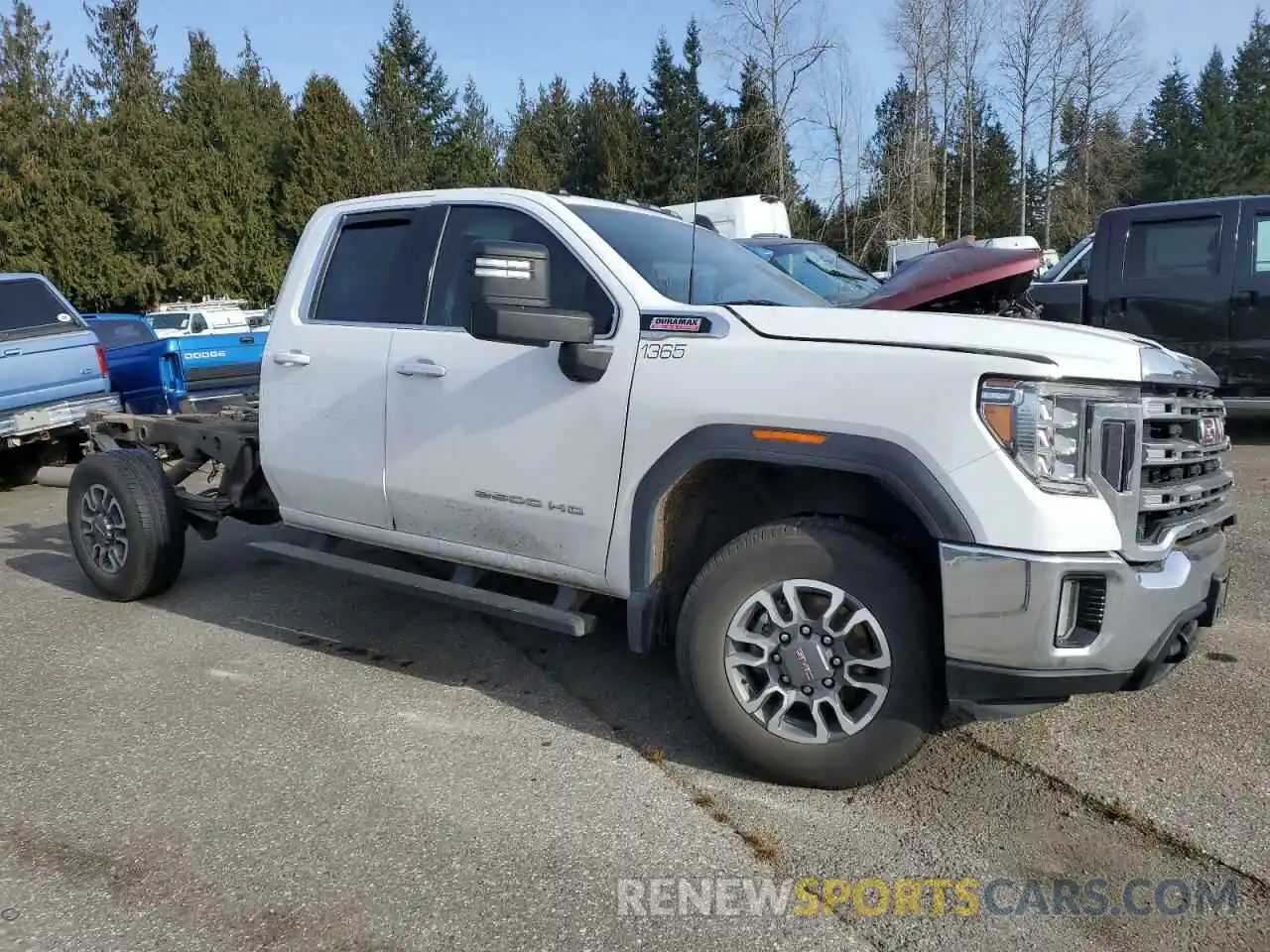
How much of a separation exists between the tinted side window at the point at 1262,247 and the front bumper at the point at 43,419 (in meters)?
9.77

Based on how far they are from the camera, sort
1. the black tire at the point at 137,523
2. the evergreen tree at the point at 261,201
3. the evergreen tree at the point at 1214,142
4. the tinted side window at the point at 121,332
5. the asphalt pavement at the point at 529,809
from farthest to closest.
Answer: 1. the evergreen tree at the point at 1214,142
2. the evergreen tree at the point at 261,201
3. the tinted side window at the point at 121,332
4. the black tire at the point at 137,523
5. the asphalt pavement at the point at 529,809

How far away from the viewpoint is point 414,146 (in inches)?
1781

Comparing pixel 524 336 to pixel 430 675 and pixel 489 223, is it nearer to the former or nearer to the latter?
pixel 489 223

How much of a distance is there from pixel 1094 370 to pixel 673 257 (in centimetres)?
175

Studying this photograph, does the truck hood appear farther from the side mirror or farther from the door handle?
the door handle

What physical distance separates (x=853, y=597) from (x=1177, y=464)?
1.02m

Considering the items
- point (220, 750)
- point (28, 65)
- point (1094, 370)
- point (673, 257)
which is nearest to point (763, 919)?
point (1094, 370)

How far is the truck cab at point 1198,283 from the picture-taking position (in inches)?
335

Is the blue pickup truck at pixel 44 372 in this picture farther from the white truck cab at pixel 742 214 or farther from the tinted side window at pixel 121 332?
the white truck cab at pixel 742 214

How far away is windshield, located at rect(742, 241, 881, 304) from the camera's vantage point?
8.55 meters

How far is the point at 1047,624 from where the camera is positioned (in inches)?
106

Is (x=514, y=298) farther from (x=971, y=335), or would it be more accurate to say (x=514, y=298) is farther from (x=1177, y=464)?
(x=1177, y=464)

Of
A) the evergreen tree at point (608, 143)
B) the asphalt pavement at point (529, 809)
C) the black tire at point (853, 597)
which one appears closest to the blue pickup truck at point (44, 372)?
the asphalt pavement at point (529, 809)

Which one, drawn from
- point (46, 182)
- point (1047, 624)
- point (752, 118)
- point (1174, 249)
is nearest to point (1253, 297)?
point (1174, 249)
